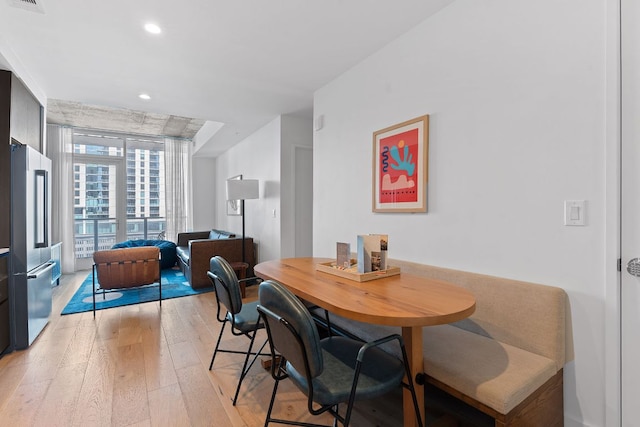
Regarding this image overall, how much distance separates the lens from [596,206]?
1485 millimetres

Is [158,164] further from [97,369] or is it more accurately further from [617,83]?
[617,83]

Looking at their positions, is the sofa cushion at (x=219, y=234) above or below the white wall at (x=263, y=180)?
below

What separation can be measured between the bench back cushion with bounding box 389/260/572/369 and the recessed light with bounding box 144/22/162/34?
2.84 metres

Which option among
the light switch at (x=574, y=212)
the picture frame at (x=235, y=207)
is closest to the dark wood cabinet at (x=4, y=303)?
the picture frame at (x=235, y=207)

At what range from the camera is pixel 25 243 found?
268 cm

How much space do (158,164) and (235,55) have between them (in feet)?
17.0

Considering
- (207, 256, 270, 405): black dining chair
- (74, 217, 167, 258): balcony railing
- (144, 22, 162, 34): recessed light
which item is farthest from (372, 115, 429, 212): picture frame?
(74, 217, 167, 258): balcony railing

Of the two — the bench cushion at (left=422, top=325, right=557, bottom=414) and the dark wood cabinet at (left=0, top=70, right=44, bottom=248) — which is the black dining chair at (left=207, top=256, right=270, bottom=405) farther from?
the dark wood cabinet at (left=0, top=70, right=44, bottom=248)

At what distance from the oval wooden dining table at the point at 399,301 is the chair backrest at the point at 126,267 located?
2.58m

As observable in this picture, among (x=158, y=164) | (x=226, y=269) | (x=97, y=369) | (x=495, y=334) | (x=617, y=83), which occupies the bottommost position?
(x=97, y=369)

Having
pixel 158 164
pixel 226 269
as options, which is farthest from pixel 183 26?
pixel 158 164

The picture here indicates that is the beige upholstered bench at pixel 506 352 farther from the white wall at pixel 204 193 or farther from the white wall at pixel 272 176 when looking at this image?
the white wall at pixel 204 193

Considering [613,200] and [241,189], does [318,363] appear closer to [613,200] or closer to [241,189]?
[613,200]

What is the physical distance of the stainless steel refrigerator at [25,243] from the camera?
264cm
